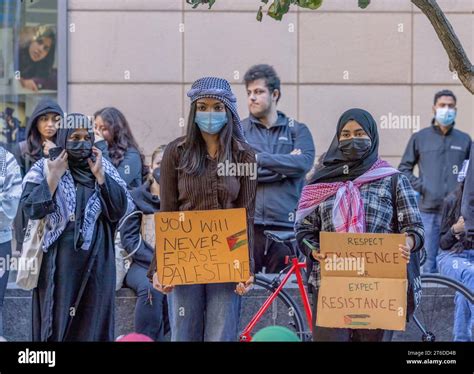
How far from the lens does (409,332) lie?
10.3 m

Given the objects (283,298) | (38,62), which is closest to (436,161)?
(283,298)

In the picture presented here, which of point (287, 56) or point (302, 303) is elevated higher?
point (287, 56)

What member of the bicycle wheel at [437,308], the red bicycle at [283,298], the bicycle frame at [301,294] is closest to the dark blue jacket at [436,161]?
the bicycle wheel at [437,308]

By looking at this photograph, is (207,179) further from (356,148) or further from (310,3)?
(310,3)

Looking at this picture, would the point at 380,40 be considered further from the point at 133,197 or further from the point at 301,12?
the point at 133,197

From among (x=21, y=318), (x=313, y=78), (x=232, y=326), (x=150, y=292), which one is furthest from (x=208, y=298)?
(x=313, y=78)

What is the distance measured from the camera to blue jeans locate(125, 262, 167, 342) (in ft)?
32.8

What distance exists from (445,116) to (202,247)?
434 cm

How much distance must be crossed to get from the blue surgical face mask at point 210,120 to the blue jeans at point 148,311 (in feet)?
6.63

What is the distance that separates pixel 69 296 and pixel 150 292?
1273 millimetres

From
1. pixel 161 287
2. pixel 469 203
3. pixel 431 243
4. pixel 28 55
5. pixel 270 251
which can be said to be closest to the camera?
pixel 161 287

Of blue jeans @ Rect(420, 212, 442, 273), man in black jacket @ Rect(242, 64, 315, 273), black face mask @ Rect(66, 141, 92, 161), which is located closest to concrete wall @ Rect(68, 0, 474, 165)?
blue jeans @ Rect(420, 212, 442, 273)

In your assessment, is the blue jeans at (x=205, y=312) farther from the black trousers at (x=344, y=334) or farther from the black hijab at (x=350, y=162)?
the black hijab at (x=350, y=162)

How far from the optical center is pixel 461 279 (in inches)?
412
